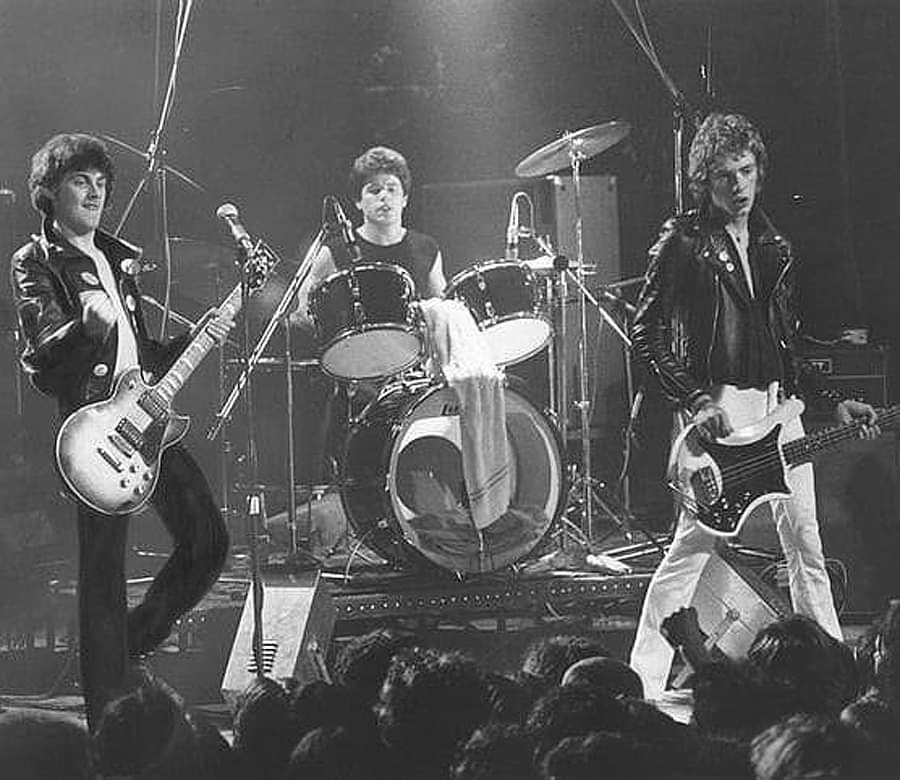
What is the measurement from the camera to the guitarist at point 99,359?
3822 mm

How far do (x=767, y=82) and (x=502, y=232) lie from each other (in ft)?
2.93

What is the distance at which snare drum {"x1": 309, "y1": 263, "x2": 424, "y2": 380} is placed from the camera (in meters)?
3.87

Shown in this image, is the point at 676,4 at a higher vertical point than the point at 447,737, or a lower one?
higher

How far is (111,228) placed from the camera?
388cm

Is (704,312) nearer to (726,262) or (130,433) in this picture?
(726,262)

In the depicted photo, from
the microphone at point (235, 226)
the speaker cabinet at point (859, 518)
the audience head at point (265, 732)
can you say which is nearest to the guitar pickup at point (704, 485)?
the speaker cabinet at point (859, 518)

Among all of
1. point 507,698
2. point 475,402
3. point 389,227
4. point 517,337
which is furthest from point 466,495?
point 389,227

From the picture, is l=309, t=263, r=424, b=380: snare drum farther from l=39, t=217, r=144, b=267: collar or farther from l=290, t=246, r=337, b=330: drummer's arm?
l=39, t=217, r=144, b=267: collar

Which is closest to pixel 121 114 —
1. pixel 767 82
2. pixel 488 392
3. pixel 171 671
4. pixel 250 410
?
pixel 250 410

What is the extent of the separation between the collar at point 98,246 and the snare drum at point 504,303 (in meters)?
0.89

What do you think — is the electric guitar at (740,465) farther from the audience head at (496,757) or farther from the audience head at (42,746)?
the audience head at (42,746)

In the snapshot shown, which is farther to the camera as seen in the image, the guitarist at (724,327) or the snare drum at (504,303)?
the guitarist at (724,327)

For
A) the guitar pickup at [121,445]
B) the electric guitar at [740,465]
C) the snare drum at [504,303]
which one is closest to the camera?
the guitar pickup at [121,445]

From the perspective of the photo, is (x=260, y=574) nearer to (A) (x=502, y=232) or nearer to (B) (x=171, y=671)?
(B) (x=171, y=671)
